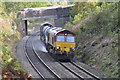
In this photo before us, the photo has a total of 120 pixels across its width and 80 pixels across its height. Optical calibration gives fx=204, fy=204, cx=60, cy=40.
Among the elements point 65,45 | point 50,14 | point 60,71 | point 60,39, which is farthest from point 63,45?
point 50,14

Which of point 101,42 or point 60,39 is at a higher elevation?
point 60,39

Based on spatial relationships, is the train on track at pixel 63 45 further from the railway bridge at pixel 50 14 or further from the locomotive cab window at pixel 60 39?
the railway bridge at pixel 50 14

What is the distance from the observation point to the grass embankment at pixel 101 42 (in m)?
18.2

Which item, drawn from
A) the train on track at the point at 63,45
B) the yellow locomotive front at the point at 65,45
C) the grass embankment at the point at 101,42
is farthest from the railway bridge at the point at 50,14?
the yellow locomotive front at the point at 65,45

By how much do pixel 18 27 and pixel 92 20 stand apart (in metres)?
21.4

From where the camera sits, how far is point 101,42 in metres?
22.5

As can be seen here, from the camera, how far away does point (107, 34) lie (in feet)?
75.0

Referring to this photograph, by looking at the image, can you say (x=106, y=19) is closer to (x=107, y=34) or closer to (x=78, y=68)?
(x=107, y=34)

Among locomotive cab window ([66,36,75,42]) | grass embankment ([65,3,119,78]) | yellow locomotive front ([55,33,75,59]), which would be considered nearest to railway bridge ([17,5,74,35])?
grass embankment ([65,3,119,78])

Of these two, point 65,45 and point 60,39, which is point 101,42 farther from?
point 60,39

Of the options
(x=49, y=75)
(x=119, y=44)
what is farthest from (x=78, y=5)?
(x=49, y=75)

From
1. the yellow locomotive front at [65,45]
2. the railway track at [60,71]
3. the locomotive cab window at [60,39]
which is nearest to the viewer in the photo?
the railway track at [60,71]

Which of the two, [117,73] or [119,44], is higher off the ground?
[119,44]

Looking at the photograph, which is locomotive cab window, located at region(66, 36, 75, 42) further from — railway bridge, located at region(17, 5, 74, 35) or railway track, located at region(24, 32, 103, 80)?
railway bridge, located at region(17, 5, 74, 35)
